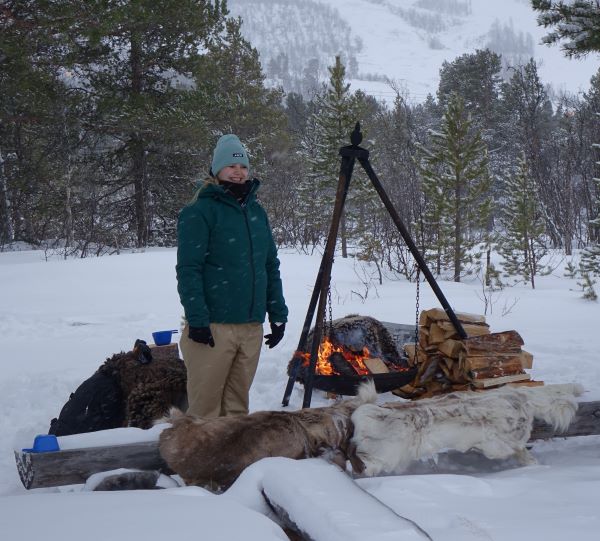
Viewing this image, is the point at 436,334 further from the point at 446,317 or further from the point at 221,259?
the point at 221,259

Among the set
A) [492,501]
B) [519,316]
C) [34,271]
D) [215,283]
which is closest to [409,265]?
[519,316]

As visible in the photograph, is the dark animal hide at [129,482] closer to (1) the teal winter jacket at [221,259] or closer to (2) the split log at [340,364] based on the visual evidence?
(1) the teal winter jacket at [221,259]

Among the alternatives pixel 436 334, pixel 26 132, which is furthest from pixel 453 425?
pixel 26 132

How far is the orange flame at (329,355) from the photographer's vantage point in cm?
518

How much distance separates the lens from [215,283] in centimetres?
361

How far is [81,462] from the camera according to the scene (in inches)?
105

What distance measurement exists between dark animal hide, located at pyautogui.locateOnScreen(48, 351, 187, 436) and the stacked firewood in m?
2.12

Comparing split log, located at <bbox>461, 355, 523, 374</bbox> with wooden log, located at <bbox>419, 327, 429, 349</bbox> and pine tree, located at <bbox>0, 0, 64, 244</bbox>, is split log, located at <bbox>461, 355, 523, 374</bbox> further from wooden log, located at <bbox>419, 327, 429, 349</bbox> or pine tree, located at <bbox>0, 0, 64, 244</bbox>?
pine tree, located at <bbox>0, 0, 64, 244</bbox>

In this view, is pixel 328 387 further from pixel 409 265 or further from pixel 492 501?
pixel 409 265

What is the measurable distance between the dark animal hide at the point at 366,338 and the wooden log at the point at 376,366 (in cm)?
39

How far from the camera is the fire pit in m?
4.43

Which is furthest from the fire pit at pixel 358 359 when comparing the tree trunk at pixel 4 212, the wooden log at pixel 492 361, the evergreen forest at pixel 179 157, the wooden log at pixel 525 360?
the tree trunk at pixel 4 212

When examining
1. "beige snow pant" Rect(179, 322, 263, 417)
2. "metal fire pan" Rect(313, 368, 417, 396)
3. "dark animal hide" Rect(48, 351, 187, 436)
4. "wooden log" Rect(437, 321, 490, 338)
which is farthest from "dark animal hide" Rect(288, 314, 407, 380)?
"beige snow pant" Rect(179, 322, 263, 417)

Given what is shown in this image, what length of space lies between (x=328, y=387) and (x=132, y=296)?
21.5 feet
